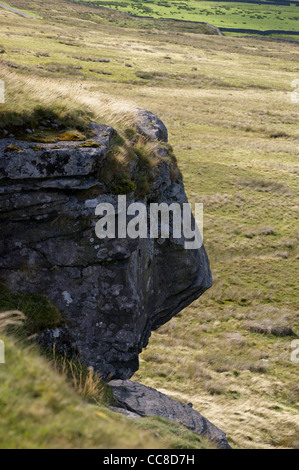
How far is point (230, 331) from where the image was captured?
18375 mm

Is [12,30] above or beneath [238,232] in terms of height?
above

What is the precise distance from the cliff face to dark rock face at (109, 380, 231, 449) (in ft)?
3.16

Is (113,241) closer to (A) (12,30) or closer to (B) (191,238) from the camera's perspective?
(B) (191,238)

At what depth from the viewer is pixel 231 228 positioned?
89.5 ft

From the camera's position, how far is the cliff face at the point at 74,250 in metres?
9.62

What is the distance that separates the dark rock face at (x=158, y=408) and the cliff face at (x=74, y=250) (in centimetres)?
96

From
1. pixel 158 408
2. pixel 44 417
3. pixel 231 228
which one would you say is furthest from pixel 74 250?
pixel 231 228

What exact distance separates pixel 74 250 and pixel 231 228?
60.2 ft

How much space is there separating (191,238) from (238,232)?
14.1 meters

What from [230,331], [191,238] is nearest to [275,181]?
[230,331]

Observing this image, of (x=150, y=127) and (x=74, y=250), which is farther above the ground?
(x=150, y=127)

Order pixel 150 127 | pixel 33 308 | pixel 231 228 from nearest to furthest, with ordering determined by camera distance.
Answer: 1. pixel 33 308
2. pixel 150 127
3. pixel 231 228

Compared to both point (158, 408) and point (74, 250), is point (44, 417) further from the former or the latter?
point (74, 250)

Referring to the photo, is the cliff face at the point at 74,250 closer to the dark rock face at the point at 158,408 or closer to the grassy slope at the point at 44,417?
the dark rock face at the point at 158,408
